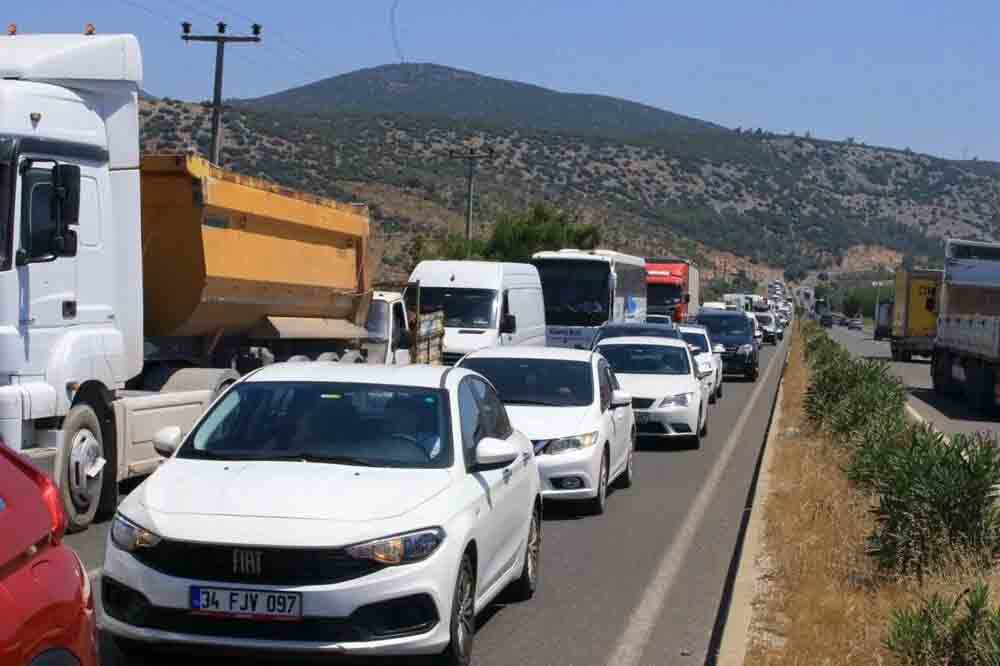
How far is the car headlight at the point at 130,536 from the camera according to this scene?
7.39 m

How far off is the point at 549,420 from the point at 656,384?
283 inches

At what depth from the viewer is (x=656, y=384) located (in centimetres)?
2139

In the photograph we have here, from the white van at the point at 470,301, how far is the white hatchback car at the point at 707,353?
346 centimetres

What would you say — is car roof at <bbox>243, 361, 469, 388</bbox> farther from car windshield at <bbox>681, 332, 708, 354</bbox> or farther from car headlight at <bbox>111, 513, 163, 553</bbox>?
car windshield at <bbox>681, 332, 708, 354</bbox>

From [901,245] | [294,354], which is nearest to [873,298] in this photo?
[901,245]

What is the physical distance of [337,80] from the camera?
17025cm

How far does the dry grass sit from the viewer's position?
803 cm

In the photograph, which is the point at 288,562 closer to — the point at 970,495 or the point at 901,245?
the point at 970,495

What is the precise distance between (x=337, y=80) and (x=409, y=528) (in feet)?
544

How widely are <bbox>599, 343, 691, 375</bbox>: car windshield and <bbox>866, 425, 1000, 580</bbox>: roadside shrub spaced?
10.8 metres

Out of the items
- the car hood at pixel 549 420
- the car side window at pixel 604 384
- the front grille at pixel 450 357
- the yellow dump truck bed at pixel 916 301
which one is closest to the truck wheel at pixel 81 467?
the car hood at pixel 549 420

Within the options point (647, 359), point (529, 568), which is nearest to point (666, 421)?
point (647, 359)

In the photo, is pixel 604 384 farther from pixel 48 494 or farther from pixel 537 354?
pixel 48 494

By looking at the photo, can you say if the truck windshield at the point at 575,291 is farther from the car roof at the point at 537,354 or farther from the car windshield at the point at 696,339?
the car roof at the point at 537,354
